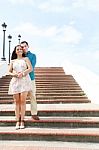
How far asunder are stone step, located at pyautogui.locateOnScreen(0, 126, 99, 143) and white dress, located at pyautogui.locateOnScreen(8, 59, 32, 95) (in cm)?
78

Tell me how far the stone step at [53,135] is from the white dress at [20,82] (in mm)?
778

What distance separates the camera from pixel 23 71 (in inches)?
241

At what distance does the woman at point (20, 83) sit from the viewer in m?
6.10

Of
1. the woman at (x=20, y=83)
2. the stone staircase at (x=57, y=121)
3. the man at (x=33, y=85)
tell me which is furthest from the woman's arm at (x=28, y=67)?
the stone staircase at (x=57, y=121)

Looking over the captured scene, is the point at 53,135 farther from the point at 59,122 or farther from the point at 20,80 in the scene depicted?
the point at 20,80

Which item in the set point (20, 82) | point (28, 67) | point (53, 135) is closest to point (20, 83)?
point (20, 82)

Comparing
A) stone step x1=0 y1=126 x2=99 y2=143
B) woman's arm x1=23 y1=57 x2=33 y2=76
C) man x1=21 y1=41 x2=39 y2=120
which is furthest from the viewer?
man x1=21 y1=41 x2=39 y2=120

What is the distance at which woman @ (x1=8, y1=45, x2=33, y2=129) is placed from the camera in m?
6.10

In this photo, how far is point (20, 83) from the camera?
241 inches

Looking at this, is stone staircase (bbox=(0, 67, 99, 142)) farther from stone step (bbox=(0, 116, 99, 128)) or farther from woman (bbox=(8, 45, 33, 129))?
woman (bbox=(8, 45, 33, 129))

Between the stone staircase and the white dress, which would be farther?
the white dress

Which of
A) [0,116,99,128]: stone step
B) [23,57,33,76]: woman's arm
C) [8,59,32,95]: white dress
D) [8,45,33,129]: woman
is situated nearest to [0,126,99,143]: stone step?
[0,116,99,128]: stone step

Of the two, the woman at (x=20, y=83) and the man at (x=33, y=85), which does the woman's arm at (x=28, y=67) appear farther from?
the man at (x=33, y=85)

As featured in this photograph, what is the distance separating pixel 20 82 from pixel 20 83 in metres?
0.02
